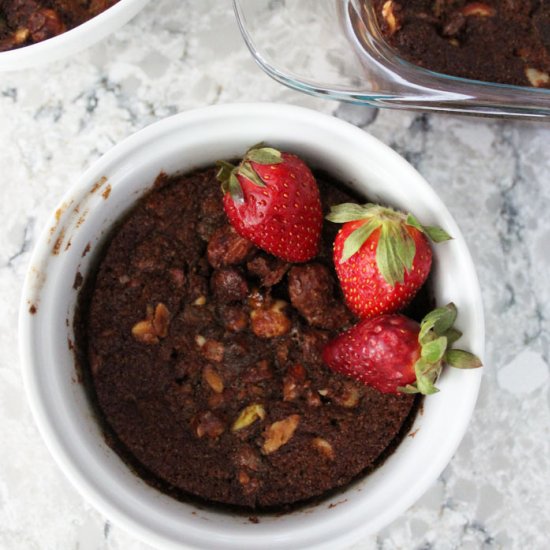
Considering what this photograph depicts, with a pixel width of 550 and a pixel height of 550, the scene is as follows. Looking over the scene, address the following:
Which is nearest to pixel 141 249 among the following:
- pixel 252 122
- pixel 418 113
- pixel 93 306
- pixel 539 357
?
pixel 93 306

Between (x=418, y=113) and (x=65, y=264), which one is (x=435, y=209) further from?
(x=65, y=264)

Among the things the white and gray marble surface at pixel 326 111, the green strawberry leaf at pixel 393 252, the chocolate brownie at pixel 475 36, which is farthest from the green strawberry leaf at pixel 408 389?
the chocolate brownie at pixel 475 36

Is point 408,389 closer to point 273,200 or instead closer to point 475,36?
point 273,200

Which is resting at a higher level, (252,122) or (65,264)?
(252,122)

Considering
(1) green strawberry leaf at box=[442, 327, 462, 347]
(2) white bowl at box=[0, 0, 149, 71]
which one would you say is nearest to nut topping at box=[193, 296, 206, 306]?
(1) green strawberry leaf at box=[442, 327, 462, 347]

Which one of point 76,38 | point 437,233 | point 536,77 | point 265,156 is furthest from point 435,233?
point 76,38

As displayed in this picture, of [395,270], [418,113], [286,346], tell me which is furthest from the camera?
[418,113]

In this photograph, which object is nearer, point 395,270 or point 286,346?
point 395,270

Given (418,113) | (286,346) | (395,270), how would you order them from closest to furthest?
1. (395,270)
2. (286,346)
3. (418,113)

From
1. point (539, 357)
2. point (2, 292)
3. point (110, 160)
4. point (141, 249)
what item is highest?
point (110, 160)
